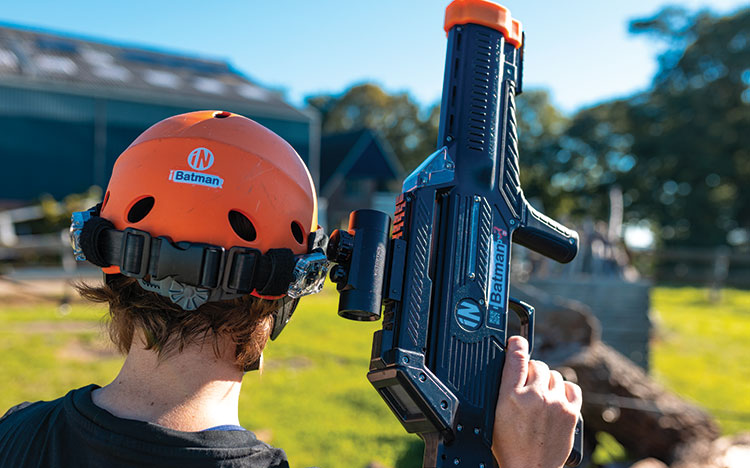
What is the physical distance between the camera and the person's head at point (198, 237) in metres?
1.57

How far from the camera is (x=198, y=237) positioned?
1614 millimetres

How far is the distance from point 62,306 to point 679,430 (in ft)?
33.0

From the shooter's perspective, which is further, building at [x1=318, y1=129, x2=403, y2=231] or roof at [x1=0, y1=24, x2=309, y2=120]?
building at [x1=318, y1=129, x2=403, y2=231]

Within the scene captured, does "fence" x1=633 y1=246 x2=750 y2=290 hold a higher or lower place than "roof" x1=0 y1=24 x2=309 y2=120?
lower

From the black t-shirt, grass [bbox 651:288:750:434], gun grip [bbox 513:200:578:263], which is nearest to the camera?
the black t-shirt

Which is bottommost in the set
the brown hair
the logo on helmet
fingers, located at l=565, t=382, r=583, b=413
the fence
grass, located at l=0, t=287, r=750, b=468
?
grass, located at l=0, t=287, r=750, b=468

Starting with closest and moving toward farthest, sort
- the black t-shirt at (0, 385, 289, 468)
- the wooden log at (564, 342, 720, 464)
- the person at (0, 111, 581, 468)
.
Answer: the black t-shirt at (0, 385, 289, 468) → the person at (0, 111, 581, 468) → the wooden log at (564, 342, 720, 464)

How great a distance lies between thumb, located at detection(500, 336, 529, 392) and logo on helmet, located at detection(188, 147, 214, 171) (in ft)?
3.38

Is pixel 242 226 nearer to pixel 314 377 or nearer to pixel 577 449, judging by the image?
pixel 577 449

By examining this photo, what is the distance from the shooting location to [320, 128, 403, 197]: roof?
120 feet

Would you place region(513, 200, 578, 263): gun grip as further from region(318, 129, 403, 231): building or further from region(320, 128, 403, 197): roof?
region(320, 128, 403, 197): roof

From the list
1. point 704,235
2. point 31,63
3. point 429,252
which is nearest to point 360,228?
point 429,252

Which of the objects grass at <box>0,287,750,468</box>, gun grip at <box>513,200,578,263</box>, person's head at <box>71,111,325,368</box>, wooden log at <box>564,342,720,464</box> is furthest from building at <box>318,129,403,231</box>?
person's head at <box>71,111,325,368</box>

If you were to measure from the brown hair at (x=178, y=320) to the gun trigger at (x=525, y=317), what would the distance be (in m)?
0.80
